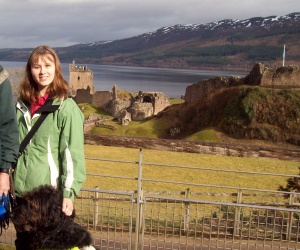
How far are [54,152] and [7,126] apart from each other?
0.43 m

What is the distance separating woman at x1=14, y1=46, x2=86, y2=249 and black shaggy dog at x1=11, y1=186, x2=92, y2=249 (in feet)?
0.86

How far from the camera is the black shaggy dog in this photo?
2738mm

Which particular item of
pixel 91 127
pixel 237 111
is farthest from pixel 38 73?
pixel 91 127

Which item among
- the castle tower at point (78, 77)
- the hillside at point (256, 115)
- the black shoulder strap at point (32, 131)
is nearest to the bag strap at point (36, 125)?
the black shoulder strap at point (32, 131)

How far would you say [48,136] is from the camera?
3146mm

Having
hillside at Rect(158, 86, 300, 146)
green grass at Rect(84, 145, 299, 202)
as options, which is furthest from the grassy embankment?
hillside at Rect(158, 86, 300, 146)

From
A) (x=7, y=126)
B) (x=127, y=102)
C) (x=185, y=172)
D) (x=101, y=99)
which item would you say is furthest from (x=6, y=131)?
(x=101, y=99)

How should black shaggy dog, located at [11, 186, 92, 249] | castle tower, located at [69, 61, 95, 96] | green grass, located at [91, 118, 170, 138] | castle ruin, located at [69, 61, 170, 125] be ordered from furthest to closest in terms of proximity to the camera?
castle tower, located at [69, 61, 95, 96] < castle ruin, located at [69, 61, 170, 125] < green grass, located at [91, 118, 170, 138] < black shaggy dog, located at [11, 186, 92, 249]

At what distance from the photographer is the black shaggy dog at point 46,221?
2738mm

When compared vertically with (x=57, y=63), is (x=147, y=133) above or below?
below

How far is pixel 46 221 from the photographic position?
2.74m

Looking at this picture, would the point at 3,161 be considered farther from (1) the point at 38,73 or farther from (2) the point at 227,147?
(2) the point at 227,147

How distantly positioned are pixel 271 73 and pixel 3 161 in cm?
2457

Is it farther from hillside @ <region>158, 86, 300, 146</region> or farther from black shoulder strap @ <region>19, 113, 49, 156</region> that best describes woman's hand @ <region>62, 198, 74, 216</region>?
hillside @ <region>158, 86, 300, 146</region>
